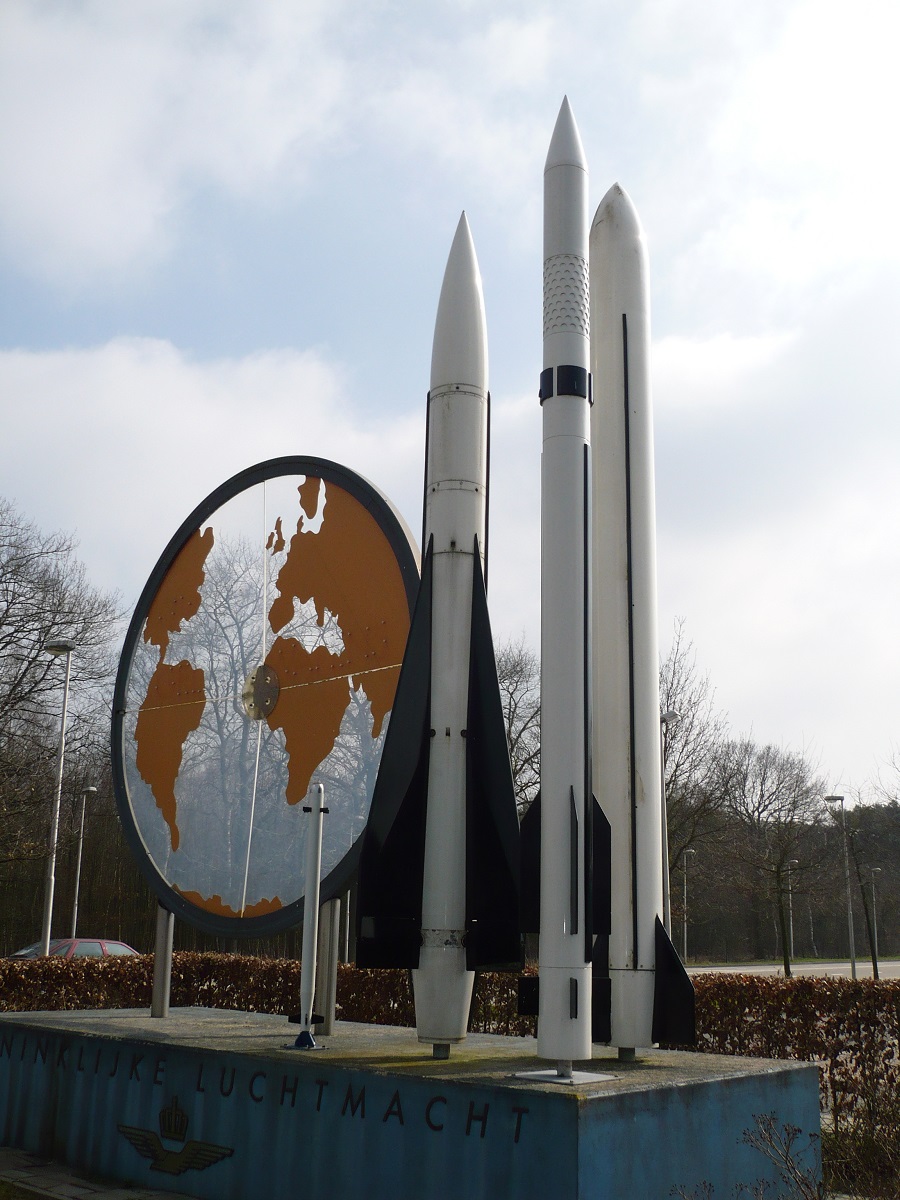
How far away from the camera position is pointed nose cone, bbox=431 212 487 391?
394 inches

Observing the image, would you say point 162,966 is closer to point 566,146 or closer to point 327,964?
point 327,964

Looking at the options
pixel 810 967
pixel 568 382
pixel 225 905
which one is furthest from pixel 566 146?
pixel 810 967

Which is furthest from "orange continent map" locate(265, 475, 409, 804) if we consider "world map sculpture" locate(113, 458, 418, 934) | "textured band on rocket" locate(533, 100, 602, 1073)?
"textured band on rocket" locate(533, 100, 602, 1073)

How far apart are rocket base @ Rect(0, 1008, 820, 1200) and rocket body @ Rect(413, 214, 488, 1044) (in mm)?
638

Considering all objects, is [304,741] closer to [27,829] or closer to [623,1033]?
[623,1033]

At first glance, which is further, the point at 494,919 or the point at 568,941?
the point at 494,919

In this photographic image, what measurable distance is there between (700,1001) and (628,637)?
5443mm

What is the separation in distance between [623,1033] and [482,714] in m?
2.78

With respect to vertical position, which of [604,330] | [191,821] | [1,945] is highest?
[604,330]

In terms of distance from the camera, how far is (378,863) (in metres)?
9.09

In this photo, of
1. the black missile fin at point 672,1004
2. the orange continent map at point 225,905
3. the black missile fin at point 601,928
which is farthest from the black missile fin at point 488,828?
the orange continent map at point 225,905

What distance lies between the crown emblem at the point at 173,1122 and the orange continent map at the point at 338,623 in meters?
3.17

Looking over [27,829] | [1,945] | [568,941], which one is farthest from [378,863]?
[1,945]

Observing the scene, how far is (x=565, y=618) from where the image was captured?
8391 mm
